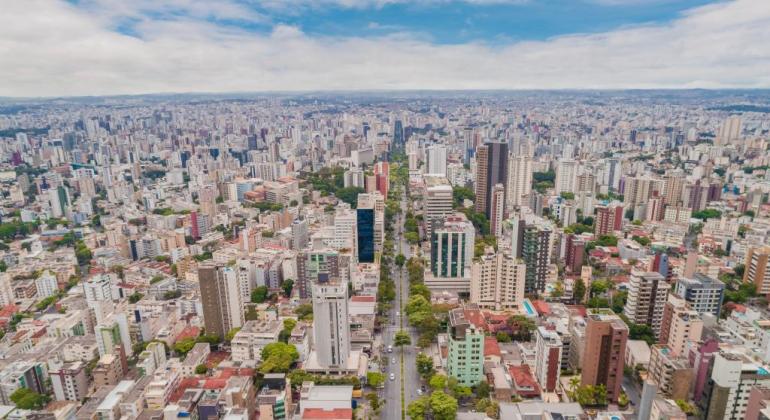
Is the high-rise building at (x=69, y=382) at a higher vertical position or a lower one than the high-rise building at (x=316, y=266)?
lower

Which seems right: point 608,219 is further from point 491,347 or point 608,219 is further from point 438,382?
point 438,382

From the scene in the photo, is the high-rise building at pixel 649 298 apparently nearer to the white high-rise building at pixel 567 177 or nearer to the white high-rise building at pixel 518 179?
the white high-rise building at pixel 518 179

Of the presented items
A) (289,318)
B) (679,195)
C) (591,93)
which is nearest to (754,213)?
(679,195)

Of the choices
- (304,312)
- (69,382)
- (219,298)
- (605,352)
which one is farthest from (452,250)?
(69,382)

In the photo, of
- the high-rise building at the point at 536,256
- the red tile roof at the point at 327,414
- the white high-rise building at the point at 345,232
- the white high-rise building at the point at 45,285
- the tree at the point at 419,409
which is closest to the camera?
the red tile roof at the point at 327,414

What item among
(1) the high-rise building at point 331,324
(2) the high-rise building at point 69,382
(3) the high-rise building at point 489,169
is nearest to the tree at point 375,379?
(1) the high-rise building at point 331,324

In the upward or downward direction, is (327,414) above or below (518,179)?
below
